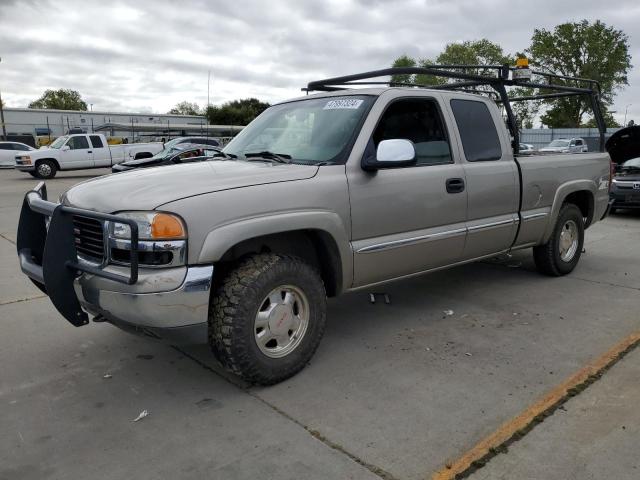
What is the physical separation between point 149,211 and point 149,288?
15.8 inches

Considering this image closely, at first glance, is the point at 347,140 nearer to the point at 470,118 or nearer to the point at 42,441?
the point at 470,118

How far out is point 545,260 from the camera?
5.70 metres

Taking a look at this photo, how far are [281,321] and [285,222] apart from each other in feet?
2.00

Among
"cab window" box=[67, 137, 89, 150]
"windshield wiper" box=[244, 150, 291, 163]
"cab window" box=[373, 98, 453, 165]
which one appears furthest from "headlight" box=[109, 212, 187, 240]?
"cab window" box=[67, 137, 89, 150]

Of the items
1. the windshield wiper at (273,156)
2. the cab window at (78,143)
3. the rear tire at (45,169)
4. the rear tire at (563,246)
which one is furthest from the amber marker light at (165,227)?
the cab window at (78,143)

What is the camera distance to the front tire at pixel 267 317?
3057 mm

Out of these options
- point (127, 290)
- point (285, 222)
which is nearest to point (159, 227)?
point (127, 290)

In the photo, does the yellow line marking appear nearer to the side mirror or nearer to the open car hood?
the side mirror

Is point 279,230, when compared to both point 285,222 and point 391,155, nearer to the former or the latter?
point 285,222

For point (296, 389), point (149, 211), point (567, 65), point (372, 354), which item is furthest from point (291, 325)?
point (567, 65)

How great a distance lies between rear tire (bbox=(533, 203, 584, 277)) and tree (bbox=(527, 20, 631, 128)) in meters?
42.7

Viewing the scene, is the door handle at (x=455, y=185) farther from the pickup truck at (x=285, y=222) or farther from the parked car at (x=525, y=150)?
the parked car at (x=525, y=150)

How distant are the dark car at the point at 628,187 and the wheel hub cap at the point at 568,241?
538cm

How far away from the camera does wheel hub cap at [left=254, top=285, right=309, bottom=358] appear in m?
3.23
